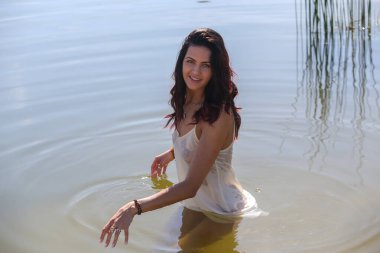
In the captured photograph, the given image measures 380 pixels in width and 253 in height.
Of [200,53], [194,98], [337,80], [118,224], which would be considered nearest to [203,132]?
[194,98]

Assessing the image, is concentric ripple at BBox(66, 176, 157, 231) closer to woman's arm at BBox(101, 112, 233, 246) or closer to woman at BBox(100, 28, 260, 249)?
woman at BBox(100, 28, 260, 249)

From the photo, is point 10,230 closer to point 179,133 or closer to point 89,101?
point 179,133

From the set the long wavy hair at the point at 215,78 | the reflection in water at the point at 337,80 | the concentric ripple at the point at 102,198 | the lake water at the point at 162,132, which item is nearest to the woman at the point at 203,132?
the long wavy hair at the point at 215,78

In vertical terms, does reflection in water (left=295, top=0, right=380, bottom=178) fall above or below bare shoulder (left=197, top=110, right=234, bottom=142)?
below

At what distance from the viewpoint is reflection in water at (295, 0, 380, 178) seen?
583cm

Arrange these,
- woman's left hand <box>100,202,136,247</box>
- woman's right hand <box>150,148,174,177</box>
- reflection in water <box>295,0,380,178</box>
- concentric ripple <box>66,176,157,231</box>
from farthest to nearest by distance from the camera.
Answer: reflection in water <box>295,0,380,178</box> → concentric ripple <box>66,176,157,231</box> → woman's right hand <box>150,148,174,177</box> → woman's left hand <box>100,202,136,247</box>

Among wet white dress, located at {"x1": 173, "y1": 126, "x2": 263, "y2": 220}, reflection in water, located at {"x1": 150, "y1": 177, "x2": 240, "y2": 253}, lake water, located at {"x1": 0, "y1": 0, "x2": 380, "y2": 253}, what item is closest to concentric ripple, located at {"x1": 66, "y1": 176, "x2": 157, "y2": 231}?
lake water, located at {"x1": 0, "y1": 0, "x2": 380, "y2": 253}

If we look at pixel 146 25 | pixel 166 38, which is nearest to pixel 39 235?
pixel 166 38

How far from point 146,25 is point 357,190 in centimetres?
662

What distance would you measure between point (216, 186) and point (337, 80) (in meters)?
4.00

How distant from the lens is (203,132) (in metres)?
3.38

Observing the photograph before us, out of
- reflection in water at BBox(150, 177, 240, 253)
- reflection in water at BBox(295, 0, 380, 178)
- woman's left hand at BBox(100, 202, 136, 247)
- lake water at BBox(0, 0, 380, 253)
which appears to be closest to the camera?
woman's left hand at BBox(100, 202, 136, 247)

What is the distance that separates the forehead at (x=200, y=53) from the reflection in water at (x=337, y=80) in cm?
205

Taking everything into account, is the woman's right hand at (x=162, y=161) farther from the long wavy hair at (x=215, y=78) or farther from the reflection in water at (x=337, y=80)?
the reflection in water at (x=337, y=80)
